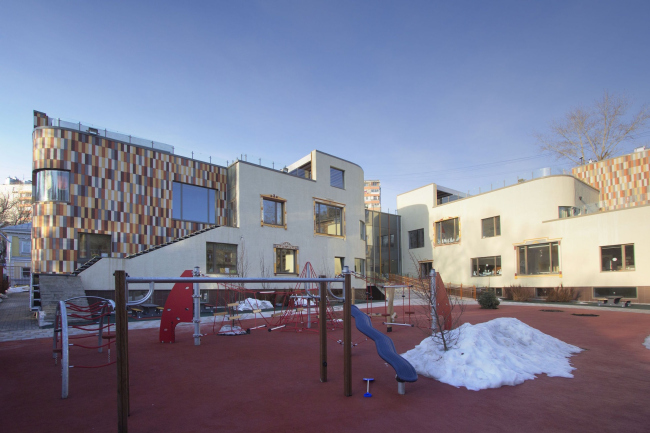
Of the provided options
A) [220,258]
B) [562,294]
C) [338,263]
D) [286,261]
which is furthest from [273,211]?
[562,294]

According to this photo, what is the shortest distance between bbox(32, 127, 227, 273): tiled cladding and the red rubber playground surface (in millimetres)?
13062

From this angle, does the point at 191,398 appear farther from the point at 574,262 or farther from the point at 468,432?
the point at 574,262

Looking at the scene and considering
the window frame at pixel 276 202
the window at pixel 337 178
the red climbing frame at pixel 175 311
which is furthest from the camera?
the window at pixel 337 178

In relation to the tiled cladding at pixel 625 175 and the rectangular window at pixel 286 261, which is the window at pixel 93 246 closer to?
the rectangular window at pixel 286 261

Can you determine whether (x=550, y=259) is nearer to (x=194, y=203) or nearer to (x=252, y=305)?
(x=252, y=305)

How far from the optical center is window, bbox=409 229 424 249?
3850 centimetres

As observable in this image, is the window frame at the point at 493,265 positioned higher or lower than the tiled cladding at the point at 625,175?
lower

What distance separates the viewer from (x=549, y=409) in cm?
470

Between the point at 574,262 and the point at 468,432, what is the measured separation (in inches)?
1065

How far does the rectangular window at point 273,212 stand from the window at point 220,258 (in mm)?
3247

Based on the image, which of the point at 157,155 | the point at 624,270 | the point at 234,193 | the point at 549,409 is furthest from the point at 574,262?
the point at 157,155

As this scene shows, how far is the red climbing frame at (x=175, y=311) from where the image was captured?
10.1 metres

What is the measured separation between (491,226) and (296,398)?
30.7 meters

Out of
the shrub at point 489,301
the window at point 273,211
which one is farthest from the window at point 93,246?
the shrub at point 489,301
